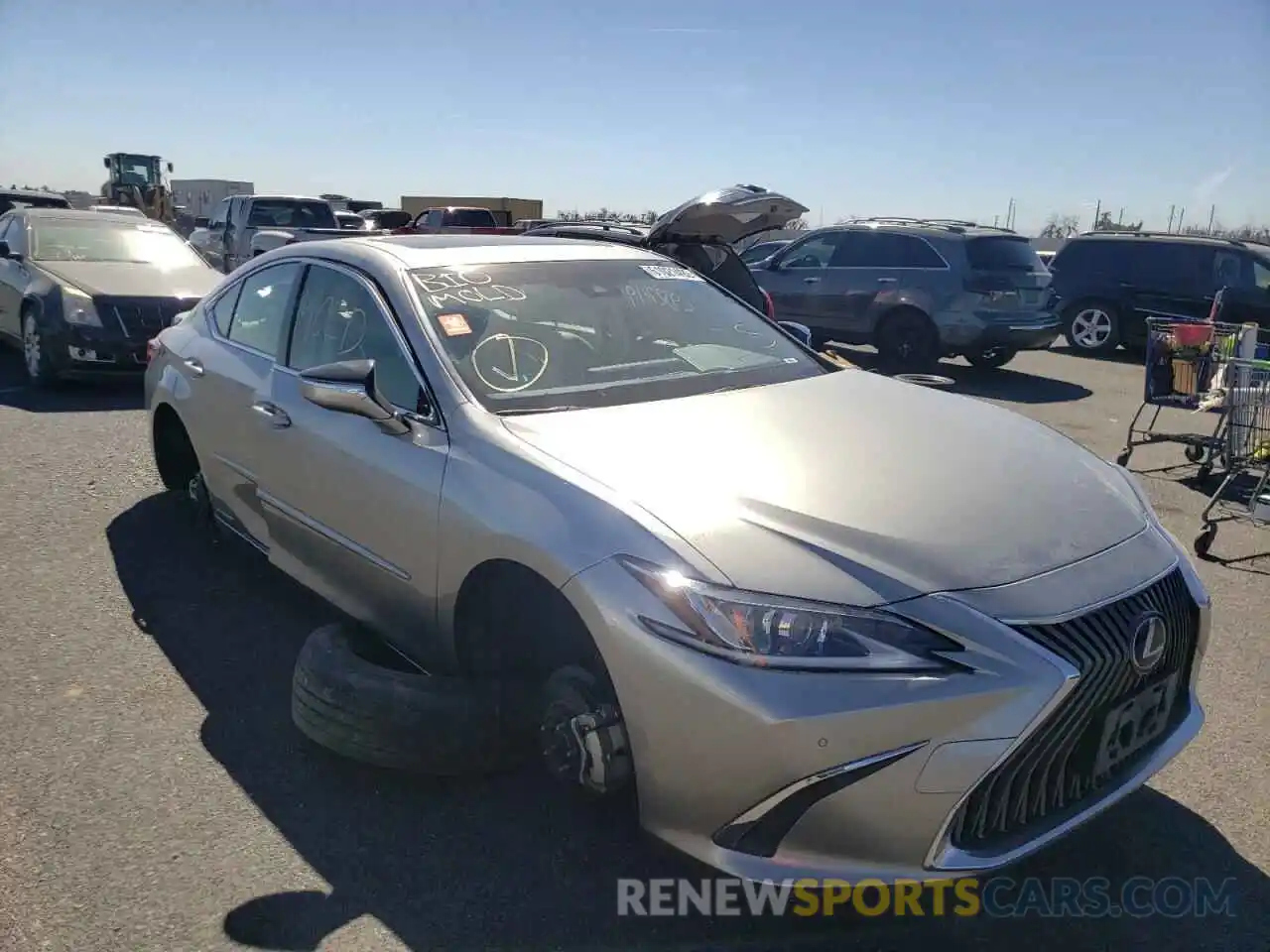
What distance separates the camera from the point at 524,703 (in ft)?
9.69

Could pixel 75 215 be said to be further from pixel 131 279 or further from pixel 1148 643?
pixel 1148 643

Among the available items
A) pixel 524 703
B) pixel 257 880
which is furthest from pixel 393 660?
pixel 257 880

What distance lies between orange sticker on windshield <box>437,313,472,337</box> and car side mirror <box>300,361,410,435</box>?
0.94 ft

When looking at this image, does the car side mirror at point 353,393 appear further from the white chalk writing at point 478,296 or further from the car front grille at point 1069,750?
the car front grille at point 1069,750

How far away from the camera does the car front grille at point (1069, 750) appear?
7.21ft

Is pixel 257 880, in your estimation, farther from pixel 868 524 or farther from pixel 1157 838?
pixel 1157 838

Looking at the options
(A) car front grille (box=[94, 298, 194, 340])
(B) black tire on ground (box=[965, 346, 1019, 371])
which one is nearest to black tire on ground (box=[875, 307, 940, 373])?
(B) black tire on ground (box=[965, 346, 1019, 371])

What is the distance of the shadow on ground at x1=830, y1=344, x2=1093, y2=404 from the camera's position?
10.6 meters

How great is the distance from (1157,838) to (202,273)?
9.52 metres

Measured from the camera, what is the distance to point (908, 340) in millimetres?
11547

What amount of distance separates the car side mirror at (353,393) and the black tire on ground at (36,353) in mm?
6965

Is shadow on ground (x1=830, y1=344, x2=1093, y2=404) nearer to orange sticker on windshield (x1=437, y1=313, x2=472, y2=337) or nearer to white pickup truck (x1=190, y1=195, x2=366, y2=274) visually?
orange sticker on windshield (x1=437, y1=313, x2=472, y2=337)

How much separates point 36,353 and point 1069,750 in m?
9.40

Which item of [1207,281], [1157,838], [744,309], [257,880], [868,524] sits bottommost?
[257,880]
